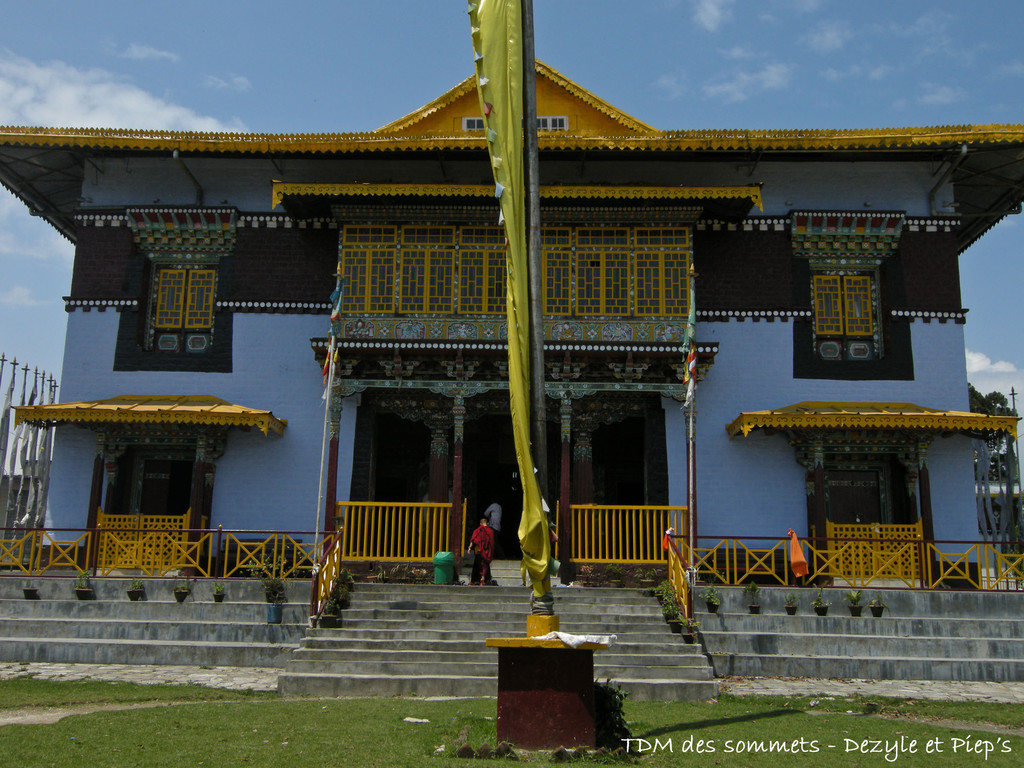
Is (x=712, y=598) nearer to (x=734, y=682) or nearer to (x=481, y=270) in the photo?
(x=734, y=682)

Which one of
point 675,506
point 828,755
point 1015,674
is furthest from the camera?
point 675,506

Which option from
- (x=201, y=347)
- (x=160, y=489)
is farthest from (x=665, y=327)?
(x=160, y=489)

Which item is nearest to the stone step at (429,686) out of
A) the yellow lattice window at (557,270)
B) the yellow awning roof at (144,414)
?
the yellow awning roof at (144,414)

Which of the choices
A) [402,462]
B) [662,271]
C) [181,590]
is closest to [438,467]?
[402,462]

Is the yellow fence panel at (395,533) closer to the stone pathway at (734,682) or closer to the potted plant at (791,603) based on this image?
the stone pathway at (734,682)

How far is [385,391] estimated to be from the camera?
64.7 feet

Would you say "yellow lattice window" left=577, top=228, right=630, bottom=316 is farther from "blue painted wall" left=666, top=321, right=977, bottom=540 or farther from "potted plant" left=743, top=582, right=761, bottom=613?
"potted plant" left=743, top=582, right=761, bottom=613

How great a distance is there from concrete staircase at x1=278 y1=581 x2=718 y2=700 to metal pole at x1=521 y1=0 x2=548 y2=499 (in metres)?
4.60

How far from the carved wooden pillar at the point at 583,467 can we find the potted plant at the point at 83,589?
359 inches

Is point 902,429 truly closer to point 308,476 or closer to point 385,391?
point 385,391

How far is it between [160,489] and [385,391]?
17.8 feet

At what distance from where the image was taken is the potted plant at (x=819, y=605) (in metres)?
14.9

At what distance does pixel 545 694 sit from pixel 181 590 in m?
8.90

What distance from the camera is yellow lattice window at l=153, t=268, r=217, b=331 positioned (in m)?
20.3
